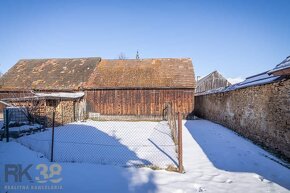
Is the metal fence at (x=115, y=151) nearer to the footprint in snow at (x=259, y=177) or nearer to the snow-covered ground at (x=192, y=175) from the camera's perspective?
the snow-covered ground at (x=192, y=175)

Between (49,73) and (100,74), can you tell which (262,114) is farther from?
(49,73)

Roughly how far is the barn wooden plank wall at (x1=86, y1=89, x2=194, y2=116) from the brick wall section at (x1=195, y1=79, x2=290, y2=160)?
5709 mm

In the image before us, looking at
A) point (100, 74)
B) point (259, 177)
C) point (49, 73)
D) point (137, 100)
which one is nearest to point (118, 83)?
point (137, 100)

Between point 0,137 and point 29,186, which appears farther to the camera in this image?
point 0,137

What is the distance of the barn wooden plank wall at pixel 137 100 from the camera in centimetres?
2058

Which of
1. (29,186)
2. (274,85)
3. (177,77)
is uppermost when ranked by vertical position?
(177,77)

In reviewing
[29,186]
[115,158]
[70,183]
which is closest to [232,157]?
[115,158]

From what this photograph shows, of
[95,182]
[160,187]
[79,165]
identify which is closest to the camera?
[160,187]

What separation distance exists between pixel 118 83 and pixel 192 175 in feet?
54.0

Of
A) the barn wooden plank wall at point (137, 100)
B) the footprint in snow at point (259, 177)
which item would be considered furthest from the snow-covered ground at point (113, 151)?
the barn wooden plank wall at point (137, 100)

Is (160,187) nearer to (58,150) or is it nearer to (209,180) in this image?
(209,180)

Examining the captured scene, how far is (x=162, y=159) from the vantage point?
23.7 feet

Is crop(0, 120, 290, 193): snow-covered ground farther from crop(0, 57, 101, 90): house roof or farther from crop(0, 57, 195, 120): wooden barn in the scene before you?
crop(0, 57, 101, 90): house roof

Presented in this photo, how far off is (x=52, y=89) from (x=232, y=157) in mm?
19099
